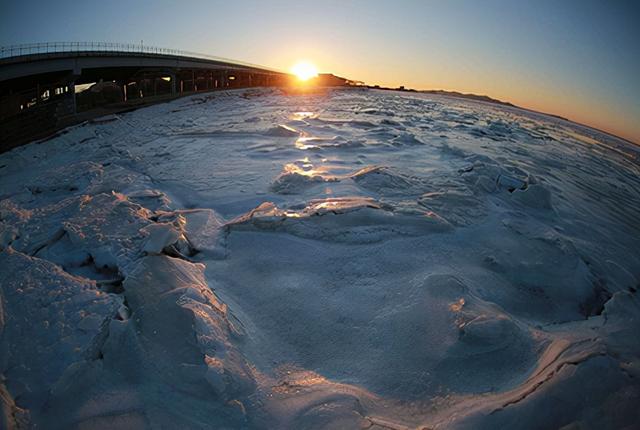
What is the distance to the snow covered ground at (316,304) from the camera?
1.34m

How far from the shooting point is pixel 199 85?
33625mm

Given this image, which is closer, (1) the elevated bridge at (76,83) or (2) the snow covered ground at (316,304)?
(2) the snow covered ground at (316,304)

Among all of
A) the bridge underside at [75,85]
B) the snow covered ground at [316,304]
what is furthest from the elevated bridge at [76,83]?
the snow covered ground at [316,304]

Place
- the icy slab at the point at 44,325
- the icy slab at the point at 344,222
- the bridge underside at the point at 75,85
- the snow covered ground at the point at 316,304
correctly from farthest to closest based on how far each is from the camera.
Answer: the bridge underside at the point at 75,85 < the icy slab at the point at 344,222 < the icy slab at the point at 44,325 < the snow covered ground at the point at 316,304

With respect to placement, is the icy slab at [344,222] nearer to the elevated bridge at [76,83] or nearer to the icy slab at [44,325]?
the icy slab at [44,325]

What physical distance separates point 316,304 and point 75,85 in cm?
1953

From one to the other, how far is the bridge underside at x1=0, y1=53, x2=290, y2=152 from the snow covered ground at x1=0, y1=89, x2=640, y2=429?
27.2 feet

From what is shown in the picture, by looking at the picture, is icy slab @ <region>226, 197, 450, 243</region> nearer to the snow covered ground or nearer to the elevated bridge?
the snow covered ground

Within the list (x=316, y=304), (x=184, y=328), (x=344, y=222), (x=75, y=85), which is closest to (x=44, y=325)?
(x=184, y=328)

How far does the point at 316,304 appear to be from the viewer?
2.08 metres

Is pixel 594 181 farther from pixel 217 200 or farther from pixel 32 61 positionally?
pixel 32 61

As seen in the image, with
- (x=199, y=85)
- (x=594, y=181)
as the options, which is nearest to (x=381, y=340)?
(x=594, y=181)

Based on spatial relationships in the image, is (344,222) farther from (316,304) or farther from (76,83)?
(76,83)

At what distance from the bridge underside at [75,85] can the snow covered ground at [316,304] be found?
27.2 ft
